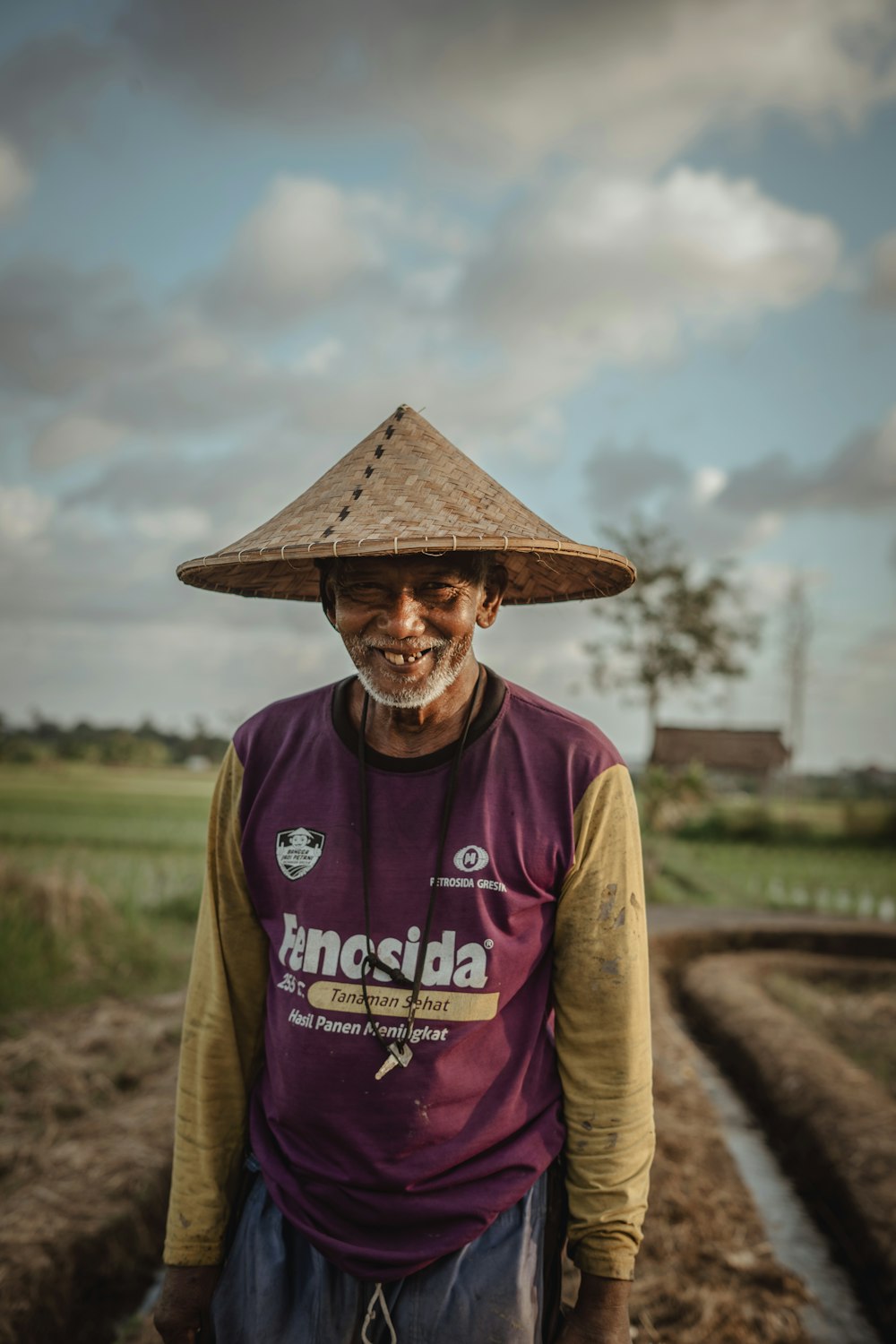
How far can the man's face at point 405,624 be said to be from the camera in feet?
6.22

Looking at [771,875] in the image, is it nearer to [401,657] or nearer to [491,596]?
[491,596]

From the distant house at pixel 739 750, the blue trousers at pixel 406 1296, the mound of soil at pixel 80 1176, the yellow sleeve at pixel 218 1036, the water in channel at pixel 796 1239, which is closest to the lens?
the blue trousers at pixel 406 1296

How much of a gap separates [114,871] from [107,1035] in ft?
27.8

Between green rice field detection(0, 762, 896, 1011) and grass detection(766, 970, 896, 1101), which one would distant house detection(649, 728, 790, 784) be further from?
grass detection(766, 970, 896, 1101)

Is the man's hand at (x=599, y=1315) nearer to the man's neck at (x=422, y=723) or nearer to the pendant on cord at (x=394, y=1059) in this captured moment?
the pendant on cord at (x=394, y=1059)

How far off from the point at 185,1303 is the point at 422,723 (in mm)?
1261

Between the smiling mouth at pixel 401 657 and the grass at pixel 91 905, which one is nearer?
the smiling mouth at pixel 401 657

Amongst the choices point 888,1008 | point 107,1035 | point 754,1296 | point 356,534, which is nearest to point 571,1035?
point 356,534

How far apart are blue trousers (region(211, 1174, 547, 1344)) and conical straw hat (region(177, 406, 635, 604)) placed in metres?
1.25

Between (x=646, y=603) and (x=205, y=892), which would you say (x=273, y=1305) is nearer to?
(x=205, y=892)

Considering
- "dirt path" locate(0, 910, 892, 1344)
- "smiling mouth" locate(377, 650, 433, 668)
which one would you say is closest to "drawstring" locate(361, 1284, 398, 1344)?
"smiling mouth" locate(377, 650, 433, 668)

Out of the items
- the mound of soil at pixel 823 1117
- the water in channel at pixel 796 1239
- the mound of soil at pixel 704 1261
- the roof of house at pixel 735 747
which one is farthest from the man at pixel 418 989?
the roof of house at pixel 735 747

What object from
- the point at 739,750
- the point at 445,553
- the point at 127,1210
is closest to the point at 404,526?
the point at 445,553

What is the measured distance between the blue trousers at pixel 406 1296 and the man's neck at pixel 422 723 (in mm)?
876
